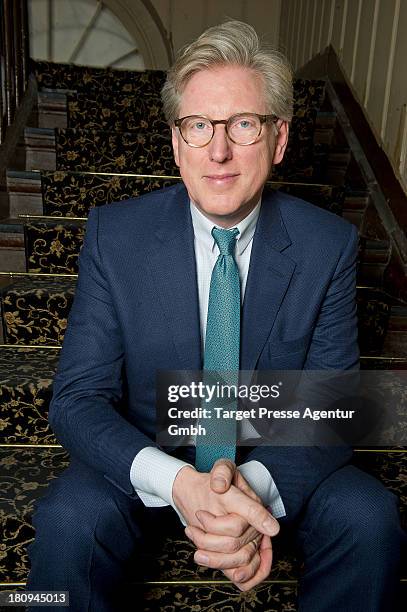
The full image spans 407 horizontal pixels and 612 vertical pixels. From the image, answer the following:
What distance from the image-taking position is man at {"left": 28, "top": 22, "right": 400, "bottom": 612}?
41.9 inches

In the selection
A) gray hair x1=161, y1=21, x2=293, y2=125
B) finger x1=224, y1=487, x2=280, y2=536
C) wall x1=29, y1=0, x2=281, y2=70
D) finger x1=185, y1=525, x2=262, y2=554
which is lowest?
finger x1=185, y1=525, x2=262, y2=554

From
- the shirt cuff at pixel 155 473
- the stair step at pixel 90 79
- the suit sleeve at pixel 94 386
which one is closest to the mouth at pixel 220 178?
the suit sleeve at pixel 94 386

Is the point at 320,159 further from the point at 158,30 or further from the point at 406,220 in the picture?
the point at 158,30

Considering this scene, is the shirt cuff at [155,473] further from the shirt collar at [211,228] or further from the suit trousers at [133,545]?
the shirt collar at [211,228]

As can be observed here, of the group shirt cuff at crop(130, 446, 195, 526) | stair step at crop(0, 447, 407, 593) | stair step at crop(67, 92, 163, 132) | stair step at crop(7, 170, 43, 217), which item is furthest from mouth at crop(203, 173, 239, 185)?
stair step at crop(67, 92, 163, 132)

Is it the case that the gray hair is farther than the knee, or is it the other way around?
the gray hair

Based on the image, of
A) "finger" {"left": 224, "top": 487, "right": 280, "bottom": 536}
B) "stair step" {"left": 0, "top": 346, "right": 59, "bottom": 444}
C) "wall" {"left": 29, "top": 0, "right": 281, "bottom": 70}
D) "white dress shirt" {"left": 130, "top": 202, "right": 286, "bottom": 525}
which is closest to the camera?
"finger" {"left": 224, "top": 487, "right": 280, "bottom": 536}

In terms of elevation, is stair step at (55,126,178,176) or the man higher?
stair step at (55,126,178,176)

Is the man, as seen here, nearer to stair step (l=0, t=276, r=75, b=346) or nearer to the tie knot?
the tie knot

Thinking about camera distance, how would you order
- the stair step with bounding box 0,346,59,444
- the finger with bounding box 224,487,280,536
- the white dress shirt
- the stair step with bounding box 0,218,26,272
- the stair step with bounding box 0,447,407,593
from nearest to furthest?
the finger with bounding box 224,487,280,536 < the white dress shirt < the stair step with bounding box 0,447,407,593 < the stair step with bounding box 0,346,59,444 < the stair step with bounding box 0,218,26,272

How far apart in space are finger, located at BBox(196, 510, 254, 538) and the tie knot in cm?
60

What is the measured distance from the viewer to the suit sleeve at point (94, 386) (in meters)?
1.14

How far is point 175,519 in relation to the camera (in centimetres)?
130

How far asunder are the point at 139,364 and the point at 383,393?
36.7 inches
